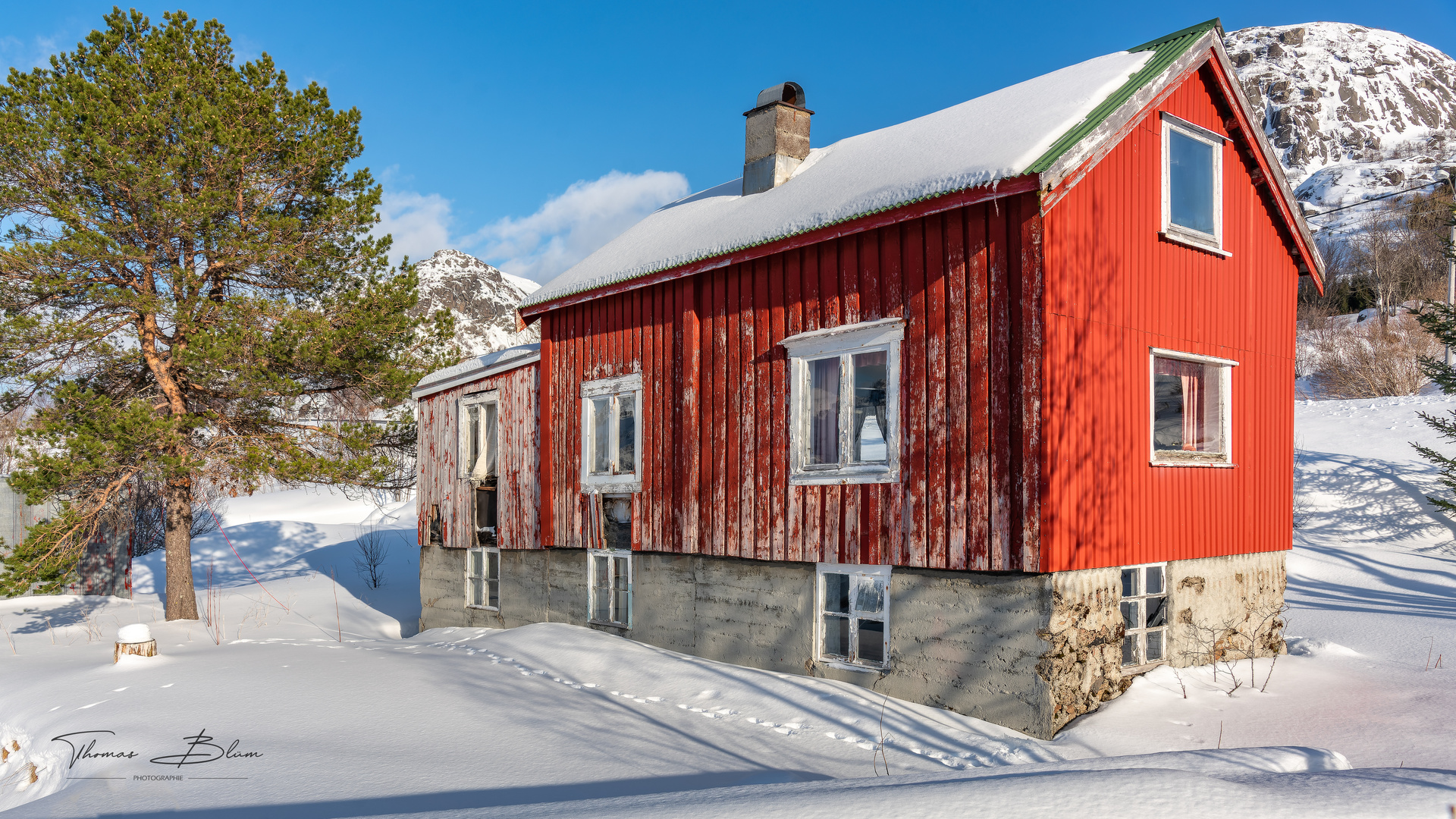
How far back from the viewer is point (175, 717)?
822 cm

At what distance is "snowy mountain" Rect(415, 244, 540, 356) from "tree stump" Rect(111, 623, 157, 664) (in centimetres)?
12432

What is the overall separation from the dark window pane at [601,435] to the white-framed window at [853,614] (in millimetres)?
4205

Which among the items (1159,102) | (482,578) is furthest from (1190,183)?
(482,578)

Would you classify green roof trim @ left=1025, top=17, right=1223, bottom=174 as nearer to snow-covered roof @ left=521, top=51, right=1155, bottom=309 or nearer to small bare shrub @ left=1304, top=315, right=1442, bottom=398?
snow-covered roof @ left=521, top=51, right=1155, bottom=309

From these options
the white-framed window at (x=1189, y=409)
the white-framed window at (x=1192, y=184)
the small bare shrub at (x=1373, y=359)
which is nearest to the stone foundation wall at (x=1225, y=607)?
the white-framed window at (x=1189, y=409)

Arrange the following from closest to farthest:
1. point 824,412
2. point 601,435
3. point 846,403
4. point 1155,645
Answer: point 1155,645 → point 846,403 → point 824,412 → point 601,435

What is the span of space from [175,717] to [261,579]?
20.4 m

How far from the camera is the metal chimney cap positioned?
41.6 ft

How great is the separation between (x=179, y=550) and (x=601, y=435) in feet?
30.2

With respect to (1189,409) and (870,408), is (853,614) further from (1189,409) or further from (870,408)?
(1189,409)

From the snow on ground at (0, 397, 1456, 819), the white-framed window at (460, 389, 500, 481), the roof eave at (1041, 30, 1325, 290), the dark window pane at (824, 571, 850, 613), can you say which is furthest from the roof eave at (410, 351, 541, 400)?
the roof eave at (1041, 30, 1325, 290)

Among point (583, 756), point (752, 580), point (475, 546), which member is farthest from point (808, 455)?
point (475, 546)

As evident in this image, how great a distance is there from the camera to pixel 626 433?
13.0 meters

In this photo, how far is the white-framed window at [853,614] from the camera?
31.2 ft
